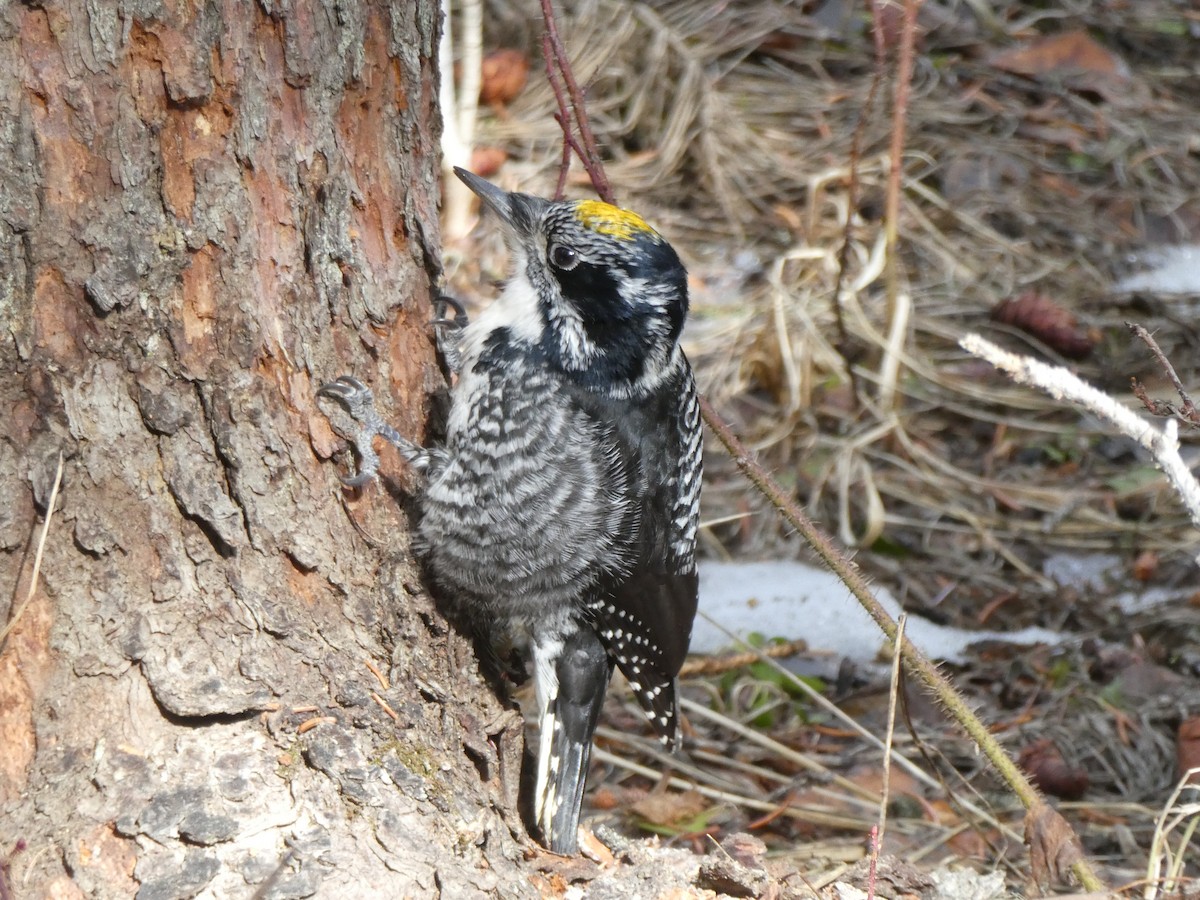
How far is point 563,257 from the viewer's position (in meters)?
2.94

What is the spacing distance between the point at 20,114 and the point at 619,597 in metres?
1.60

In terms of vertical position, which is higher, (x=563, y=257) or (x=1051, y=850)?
(x=563, y=257)

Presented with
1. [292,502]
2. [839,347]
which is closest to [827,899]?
[292,502]

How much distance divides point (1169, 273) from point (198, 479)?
15.8 ft

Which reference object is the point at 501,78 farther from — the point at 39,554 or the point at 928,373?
the point at 39,554

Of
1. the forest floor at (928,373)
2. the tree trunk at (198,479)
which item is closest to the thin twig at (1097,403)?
the forest floor at (928,373)

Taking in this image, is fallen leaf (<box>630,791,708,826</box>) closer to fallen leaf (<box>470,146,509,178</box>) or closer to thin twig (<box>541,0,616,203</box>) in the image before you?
thin twig (<box>541,0,616,203</box>)

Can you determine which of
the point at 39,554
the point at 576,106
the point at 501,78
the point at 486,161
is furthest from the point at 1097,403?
the point at 501,78

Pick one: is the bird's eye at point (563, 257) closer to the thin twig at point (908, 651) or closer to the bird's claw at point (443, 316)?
the bird's claw at point (443, 316)

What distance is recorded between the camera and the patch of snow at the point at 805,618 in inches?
164

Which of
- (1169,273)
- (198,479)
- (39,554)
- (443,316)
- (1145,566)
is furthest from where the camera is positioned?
(1169,273)

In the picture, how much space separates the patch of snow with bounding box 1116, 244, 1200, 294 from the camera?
559cm

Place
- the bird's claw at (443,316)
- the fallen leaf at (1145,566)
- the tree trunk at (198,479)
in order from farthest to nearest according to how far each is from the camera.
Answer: the fallen leaf at (1145,566) < the bird's claw at (443,316) < the tree trunk at (198,479)

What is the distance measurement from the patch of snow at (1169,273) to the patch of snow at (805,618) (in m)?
2.13
